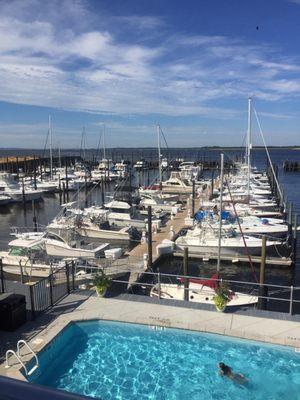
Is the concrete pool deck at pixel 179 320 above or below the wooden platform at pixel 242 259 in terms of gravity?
above

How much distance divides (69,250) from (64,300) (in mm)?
12033

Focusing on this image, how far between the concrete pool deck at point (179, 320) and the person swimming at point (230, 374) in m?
1.51

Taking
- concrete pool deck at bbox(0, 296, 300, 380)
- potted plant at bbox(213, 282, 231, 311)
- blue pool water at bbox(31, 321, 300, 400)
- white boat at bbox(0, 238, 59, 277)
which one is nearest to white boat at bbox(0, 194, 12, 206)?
white boat at bbox(0, 238, 59, 277)

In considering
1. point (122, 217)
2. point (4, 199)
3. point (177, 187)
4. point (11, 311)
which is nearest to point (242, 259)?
point (122, 217)

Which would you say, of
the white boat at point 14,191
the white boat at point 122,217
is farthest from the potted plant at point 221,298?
the white boat at point 14,191

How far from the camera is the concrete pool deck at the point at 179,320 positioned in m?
12.8

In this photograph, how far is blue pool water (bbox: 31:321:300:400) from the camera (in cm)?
1116

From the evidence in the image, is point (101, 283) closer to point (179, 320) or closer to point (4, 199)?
point (179, 320)

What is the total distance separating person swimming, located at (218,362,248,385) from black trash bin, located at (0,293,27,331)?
690 centimetres

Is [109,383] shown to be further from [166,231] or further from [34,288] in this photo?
[166,231]

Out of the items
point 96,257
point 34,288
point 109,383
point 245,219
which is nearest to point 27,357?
point 109,383

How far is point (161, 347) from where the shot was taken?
13234 mm

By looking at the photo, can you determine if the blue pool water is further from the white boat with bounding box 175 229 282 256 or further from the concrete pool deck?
the white boat with bounding box 175 229 282 256

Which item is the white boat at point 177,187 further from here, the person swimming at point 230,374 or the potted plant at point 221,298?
the person swimming at point 230,374
